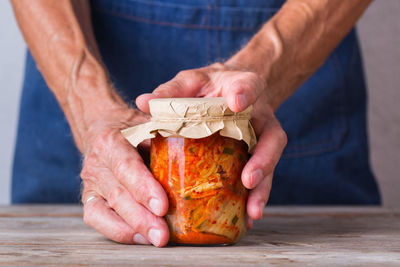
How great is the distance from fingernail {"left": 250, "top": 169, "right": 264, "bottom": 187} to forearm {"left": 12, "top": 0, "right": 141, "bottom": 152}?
1.00 ft

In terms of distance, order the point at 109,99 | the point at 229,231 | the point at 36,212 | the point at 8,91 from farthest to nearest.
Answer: the point at 8,91
the point at 36,212
the point at 109,99
the point at 229,231

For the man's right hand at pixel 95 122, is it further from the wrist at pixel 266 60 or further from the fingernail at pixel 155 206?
the wrist at pixel 266 60

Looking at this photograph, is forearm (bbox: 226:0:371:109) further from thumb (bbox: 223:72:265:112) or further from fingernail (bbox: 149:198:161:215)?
fingernail (bbox: 149:198:161:215)

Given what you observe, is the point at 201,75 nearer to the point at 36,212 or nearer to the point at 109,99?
the point at 109,99

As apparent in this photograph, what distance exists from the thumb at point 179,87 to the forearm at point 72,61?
0.15m

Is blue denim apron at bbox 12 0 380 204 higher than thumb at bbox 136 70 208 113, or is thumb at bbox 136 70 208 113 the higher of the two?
thumb at bbox 136 70 208 113

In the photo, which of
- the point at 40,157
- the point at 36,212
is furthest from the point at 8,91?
the point at 36,212

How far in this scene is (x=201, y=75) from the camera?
0.87 meters

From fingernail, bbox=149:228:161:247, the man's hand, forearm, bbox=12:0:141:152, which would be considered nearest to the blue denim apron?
forearm, bbox=12:0:141:152

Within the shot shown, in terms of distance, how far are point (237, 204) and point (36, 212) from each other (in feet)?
1.88

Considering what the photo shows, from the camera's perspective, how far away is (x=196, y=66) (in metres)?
1.38

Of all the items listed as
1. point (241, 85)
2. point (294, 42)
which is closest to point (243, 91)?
point (241, 85)

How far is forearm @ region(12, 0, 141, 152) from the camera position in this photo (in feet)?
3.36

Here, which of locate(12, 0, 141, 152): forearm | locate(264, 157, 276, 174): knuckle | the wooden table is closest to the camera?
the wooden table
